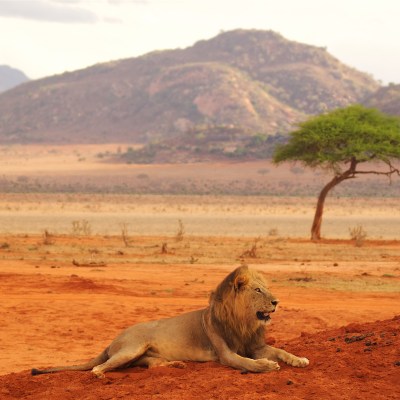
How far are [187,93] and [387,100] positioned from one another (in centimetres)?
4132

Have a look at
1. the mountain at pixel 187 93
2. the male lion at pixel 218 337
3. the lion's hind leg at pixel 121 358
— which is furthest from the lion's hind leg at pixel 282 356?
the mountain at pixel 187 93

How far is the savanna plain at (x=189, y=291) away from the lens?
25.1 feet

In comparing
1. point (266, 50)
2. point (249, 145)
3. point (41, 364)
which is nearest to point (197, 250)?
point (41, 364)

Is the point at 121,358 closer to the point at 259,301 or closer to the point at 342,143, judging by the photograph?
the point at 259,301

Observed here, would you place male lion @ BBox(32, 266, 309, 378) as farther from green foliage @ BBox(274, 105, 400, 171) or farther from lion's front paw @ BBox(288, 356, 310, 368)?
green foliage @ BBox(274, 105, 400, 171)

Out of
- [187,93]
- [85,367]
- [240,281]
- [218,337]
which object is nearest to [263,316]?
[240,281]

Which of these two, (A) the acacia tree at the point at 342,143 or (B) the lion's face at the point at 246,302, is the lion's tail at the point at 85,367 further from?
(A) the acacia tree at the point at 342,143

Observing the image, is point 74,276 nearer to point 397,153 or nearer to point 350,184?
point 397,153

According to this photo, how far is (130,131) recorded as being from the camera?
132 m

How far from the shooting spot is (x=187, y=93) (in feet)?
445

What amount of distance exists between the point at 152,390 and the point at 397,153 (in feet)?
90.8

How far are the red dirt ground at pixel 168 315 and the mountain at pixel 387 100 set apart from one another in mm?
68201

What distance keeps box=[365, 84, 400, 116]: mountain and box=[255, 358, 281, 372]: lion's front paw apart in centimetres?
8621

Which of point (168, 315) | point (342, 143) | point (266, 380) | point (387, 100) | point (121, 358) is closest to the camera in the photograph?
point (266, 380)
